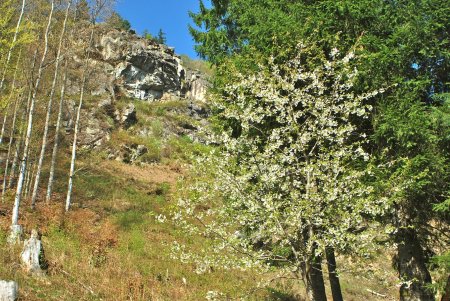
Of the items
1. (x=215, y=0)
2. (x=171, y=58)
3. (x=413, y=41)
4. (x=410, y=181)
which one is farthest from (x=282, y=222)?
(x=171, y=58)

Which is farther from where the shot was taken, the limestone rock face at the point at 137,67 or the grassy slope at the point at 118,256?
the limestone rock face at the point at 137,67

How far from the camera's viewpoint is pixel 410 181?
745cm

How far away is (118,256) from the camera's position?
564 inches

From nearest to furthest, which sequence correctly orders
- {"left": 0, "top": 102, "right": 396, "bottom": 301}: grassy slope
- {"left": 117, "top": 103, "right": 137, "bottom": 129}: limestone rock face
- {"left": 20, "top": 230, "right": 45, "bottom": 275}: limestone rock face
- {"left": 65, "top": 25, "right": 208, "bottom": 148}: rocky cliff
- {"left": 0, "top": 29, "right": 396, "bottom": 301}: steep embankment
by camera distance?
1. {"left": 0, "top": 102, "right": 396, "bottom": 301}: grassy slope
2. {"left": 20, "top": 230, "right": 45, "bottom": 275}: limestone rock face
3. {"left": 0, "top": 29, "right": 396, "bottom": 301}: steep embankment
4. {"left": 65, "top": 25, "right": 208, "bottom": 148}: rocky cliff
5. {"left": 117, "top": 103, "right": 137, "bottom": 129}: limestone rock face

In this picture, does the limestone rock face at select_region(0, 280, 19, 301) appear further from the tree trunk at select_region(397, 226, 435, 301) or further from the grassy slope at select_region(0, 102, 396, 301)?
the tree trunk at select_region(397, 226, 435, 301)

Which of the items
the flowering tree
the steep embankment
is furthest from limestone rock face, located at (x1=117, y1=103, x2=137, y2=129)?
the flowering tree

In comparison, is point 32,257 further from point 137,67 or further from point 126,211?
point 137,67

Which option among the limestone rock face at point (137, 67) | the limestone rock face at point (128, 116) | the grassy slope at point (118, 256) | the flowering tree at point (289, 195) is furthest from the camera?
the limestone rock face at point (137, 67)

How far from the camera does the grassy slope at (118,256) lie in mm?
9811

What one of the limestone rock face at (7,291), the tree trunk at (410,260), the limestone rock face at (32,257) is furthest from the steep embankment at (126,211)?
the tree trunk at (410,260)

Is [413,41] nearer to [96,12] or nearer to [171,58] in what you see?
[96,12]

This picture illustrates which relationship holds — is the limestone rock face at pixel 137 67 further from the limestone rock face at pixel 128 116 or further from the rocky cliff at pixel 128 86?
the limestone rock face at pixel 128 116

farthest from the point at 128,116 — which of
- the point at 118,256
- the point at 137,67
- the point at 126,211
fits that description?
the point at 118,256

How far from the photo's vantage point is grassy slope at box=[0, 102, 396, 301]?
9.81 meters
